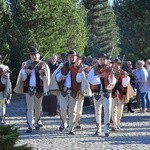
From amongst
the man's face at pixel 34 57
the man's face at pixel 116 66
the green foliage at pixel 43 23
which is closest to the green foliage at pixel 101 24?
the green foliage at pixel 43 23

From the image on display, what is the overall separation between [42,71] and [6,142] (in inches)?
283

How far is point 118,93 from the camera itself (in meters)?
12.5

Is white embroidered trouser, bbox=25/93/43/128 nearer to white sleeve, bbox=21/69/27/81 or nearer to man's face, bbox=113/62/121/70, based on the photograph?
white sleeve, bbox=21/69/27/81

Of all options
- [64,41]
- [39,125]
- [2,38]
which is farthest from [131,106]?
[64,41]

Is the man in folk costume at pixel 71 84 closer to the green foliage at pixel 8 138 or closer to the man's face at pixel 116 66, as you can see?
the man's face at pixel 116 66

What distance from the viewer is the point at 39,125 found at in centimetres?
1244

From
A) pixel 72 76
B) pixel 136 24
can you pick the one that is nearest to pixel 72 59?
pixel 72 76

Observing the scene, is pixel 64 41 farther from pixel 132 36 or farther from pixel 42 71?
pixel 42 71

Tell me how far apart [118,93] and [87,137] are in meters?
2.05

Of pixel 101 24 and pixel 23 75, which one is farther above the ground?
pixel 101 24

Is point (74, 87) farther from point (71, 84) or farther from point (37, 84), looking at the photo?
point (37, 84)

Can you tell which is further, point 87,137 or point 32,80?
point 32,80

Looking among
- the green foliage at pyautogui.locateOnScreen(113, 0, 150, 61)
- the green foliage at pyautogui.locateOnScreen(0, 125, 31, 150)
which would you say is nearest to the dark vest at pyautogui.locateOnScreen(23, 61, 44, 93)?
the green foliage at pyautogui.locateOnScreen(0, 125, 31, 150)

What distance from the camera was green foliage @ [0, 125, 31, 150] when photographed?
469cm
